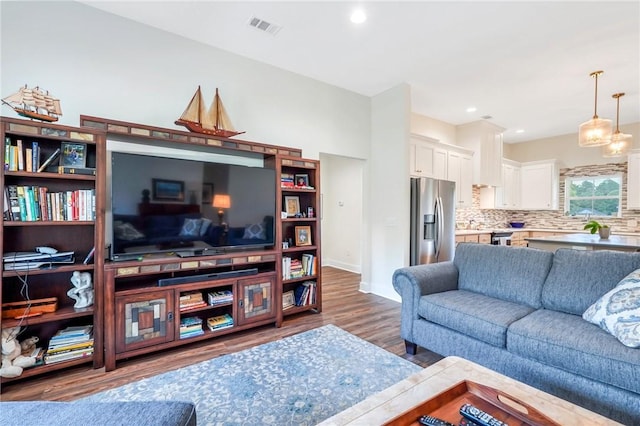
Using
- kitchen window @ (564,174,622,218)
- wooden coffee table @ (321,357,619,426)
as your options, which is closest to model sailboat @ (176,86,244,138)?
wooden coffee table @ (321,357,619,426)

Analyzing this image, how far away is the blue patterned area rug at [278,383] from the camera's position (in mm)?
1755

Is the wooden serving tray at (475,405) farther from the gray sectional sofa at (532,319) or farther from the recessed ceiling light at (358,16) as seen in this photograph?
the recessed ceiling light at (358,16)

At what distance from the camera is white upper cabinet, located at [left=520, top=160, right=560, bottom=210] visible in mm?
6344

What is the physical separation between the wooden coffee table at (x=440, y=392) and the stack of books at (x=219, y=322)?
1.95 metres

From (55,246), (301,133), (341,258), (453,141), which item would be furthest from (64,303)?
(453,141)

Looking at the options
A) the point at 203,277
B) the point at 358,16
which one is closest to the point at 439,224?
the point at 358,16

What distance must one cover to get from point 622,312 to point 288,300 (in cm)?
272

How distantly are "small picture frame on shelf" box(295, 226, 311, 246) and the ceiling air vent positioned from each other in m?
2.11

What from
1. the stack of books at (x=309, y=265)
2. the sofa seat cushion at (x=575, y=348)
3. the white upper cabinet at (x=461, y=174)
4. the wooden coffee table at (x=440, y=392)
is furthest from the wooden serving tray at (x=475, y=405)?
the white upper cabinet at (x=461, y=174)

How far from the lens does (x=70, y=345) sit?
2.19 meters

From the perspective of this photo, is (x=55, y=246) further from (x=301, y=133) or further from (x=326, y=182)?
Result: (x=326, y=182)

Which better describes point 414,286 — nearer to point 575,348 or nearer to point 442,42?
point 575,348

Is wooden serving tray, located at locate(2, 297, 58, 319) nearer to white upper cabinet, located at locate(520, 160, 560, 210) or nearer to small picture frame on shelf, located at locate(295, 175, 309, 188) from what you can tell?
small picture frame on shelf, located at locate(295, 175, 309, 188)

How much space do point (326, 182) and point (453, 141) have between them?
2.67m
